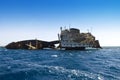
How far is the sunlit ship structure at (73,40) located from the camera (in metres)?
108

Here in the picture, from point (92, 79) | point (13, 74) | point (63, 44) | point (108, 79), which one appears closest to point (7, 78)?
point (13, 74)

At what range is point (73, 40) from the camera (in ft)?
360

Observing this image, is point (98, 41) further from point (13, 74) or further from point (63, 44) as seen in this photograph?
point (13, 74)

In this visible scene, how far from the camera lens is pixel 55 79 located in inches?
896

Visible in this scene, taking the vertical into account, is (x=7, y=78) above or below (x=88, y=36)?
below

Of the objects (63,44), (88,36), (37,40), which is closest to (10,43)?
(37,40)

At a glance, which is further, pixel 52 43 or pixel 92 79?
pixel 52 43

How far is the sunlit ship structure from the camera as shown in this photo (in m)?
108

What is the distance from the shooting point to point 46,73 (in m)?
25.7

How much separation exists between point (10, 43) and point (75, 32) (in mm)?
42120

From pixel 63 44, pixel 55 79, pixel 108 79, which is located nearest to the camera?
pixel 55 79

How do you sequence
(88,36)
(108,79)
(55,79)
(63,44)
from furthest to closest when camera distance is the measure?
(88,36), (63,44), (108,79), (55,79)

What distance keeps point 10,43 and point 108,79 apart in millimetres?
110911

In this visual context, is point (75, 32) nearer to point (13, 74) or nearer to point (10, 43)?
point (10, 43)
